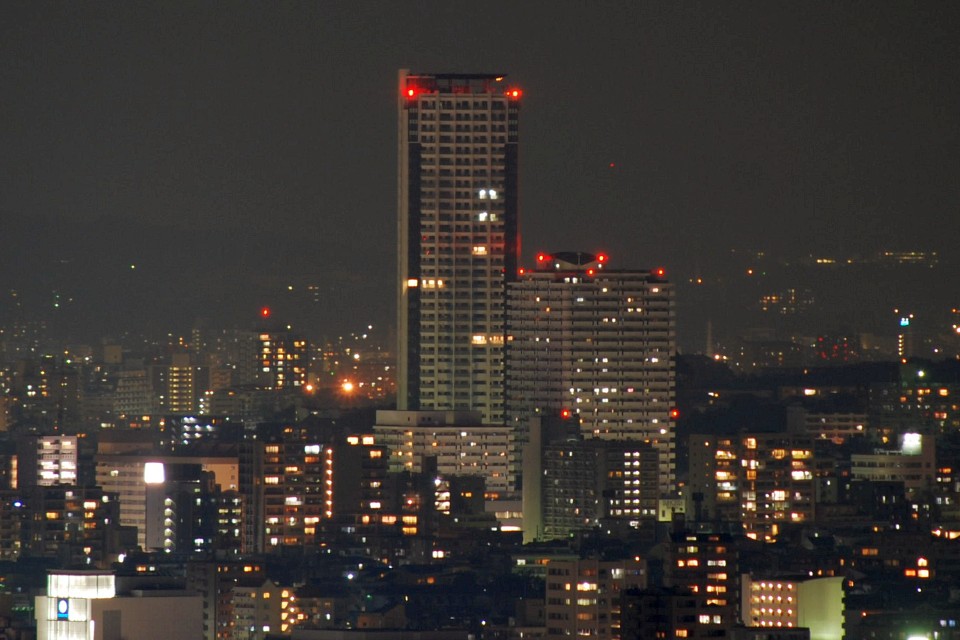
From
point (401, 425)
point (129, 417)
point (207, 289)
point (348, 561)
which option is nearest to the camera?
point (348, 561)

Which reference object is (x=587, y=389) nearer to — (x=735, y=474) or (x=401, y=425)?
(x=401, y=425)

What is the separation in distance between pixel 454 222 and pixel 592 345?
3437mm

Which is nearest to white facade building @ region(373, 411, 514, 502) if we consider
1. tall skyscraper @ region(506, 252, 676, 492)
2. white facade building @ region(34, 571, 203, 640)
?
tall skyscraper @ region(506, 252, 676, 492)

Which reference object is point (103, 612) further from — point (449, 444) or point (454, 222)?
point (454, 222)

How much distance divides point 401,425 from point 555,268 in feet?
18.5

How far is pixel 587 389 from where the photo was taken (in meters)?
75.9

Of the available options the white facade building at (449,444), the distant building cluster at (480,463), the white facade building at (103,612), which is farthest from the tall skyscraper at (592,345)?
the white facade building at (103,612)

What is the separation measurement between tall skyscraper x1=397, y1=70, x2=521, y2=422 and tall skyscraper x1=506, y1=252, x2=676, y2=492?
0.60m

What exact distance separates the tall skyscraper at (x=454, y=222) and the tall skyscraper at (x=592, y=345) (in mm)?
598

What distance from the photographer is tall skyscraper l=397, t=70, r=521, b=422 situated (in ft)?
252

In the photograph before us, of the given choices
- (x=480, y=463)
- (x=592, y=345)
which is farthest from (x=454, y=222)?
(x=480, y=463)

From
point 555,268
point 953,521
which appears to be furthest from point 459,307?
point 953,521

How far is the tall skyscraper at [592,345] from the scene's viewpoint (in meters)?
75.4

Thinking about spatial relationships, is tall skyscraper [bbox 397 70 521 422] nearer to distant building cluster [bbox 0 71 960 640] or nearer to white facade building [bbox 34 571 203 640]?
distant building cluster [bbox 0 71 960 640]
